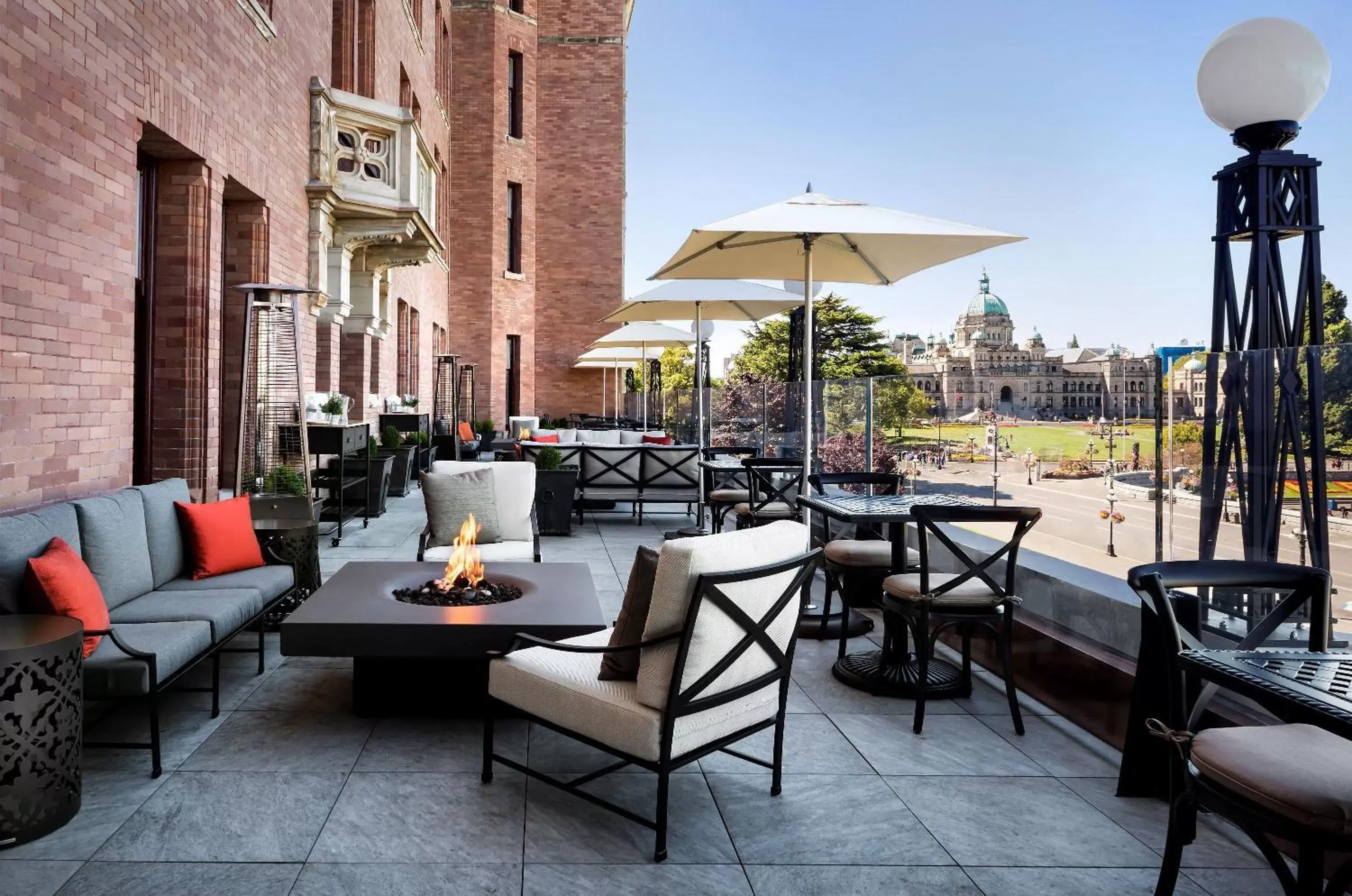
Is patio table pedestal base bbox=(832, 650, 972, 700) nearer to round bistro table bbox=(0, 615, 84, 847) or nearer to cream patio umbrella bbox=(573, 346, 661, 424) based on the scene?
round bistro table bbox=(0, 615, 84, 847)

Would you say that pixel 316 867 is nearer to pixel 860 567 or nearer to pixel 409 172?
pixel 860 567

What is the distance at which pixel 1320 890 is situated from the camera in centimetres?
194

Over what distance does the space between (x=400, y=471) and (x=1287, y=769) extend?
458 inches

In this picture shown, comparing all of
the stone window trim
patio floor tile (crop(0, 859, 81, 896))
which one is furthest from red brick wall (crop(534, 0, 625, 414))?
patio floor tile (crop(0, 859, 81, 896))

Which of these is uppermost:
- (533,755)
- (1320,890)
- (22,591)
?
(22,591)

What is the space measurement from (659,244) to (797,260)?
77268 mm

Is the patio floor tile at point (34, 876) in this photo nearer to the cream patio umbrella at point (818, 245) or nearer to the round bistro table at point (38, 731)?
the round bistro table at point (38, 731)

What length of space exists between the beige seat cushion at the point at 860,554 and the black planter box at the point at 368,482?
19.4 feet

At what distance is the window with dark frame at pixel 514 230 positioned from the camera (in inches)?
917

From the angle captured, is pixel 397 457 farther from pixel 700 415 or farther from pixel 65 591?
pixel 65 591

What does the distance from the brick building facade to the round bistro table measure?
65.5 inches

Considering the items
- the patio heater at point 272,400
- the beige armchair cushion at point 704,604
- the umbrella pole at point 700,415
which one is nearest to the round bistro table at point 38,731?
the beige armchair cushion at point 704,604

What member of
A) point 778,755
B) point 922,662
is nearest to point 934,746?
point 922,662

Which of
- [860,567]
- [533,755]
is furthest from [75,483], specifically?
[860,567]
